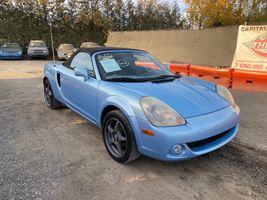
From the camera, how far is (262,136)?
12.5ft

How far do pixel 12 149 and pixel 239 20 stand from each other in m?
20.4

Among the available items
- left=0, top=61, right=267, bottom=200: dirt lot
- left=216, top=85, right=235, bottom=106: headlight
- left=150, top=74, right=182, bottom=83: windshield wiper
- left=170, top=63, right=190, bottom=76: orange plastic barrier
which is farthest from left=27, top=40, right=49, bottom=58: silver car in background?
left=216, top=85, right=235, bottom=106: headlight

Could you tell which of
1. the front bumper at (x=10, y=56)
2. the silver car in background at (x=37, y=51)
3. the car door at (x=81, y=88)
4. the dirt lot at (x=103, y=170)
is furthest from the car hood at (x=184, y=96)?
the front bumper at (x=10, y=56)

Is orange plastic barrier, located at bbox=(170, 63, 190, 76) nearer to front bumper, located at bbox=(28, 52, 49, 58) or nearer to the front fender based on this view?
the front fender

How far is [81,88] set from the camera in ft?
12.3

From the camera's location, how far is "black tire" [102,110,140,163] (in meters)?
2.83

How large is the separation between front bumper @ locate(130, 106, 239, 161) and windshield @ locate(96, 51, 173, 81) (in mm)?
976

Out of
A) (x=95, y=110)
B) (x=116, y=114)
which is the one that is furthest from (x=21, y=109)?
(x=116, y=114)

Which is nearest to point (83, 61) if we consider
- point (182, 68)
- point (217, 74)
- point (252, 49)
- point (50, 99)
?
point (50, 99)

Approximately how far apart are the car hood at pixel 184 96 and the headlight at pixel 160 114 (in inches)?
3.2

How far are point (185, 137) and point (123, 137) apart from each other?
0.82 m

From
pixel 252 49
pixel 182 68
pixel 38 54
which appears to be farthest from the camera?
pixel 38 54

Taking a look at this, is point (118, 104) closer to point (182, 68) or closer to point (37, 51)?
point (182, 68)

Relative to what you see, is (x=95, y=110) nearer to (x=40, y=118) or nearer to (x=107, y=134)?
(x=107, y=134)
